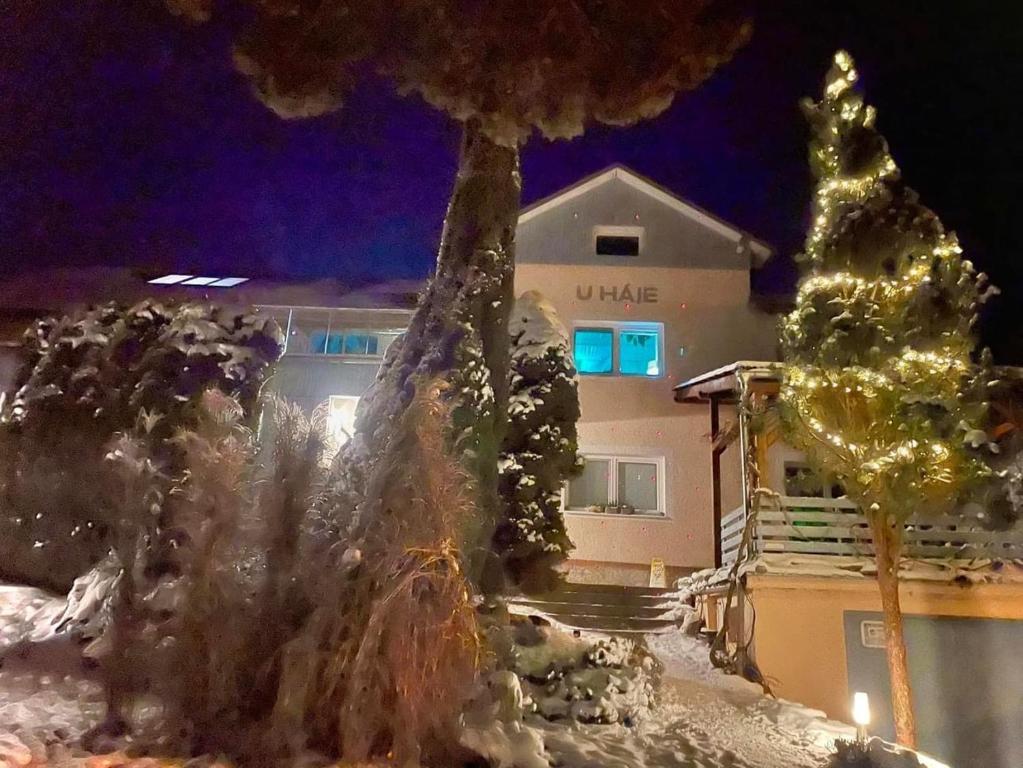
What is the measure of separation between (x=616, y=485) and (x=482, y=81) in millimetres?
7769

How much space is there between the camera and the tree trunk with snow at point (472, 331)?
6.15 m

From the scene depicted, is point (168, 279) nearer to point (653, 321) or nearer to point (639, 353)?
point (639, 353)

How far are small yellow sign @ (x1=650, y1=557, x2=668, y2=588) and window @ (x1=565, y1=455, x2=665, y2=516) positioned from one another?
2.95 feet

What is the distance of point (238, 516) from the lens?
4.43 meters

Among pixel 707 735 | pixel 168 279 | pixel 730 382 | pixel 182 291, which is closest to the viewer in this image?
pixel 707 735

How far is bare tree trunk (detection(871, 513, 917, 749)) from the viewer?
7.57 meters

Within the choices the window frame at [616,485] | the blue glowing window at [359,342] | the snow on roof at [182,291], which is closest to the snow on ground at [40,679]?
the snow on roof at [182,291]

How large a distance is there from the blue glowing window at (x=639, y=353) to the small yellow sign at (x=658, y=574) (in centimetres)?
321

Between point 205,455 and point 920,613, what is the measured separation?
27.4ft

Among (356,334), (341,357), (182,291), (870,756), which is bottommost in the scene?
(870,756)

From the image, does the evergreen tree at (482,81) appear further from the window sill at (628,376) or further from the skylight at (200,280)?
the window sill at (628,376)

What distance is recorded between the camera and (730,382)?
11.4m

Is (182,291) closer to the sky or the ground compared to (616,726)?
closer to the sky

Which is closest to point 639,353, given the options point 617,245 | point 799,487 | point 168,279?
point 617,245
